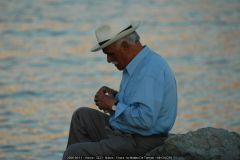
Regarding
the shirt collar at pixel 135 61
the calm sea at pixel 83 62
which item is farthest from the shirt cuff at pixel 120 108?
the calm sea at pixel 83 62

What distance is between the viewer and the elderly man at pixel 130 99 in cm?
652

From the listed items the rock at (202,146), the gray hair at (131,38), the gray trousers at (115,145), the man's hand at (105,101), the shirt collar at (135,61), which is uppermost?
the gray hair at (131,38)

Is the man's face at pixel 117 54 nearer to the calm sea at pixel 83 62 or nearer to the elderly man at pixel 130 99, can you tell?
the elderly man at pixel 130 99

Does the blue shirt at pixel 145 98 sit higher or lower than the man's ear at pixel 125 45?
lower

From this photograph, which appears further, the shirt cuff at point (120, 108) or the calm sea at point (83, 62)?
the calm sea at point (83, 62)

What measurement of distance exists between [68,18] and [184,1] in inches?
230

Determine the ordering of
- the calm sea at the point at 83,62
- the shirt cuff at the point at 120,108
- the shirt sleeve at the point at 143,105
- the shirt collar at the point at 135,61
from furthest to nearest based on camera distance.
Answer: the calm sea at the point at 83,62 < the shirt collar at the point at 135,61 < the shirt cuff at the point at 120,108 < the shirt sleeve at the point at 143,105

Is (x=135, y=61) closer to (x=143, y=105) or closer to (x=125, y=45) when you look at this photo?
(x=125, y=45)

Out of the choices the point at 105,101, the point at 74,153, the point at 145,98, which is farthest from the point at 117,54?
the point at 74,153

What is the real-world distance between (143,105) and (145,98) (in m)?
0.05

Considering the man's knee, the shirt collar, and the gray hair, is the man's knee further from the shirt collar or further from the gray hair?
the gray hair

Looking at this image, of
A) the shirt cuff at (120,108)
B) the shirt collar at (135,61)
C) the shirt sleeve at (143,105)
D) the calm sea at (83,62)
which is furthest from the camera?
the calm sea at (83,62)

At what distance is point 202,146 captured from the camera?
661 cm

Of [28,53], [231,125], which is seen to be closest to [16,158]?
[231,125]
